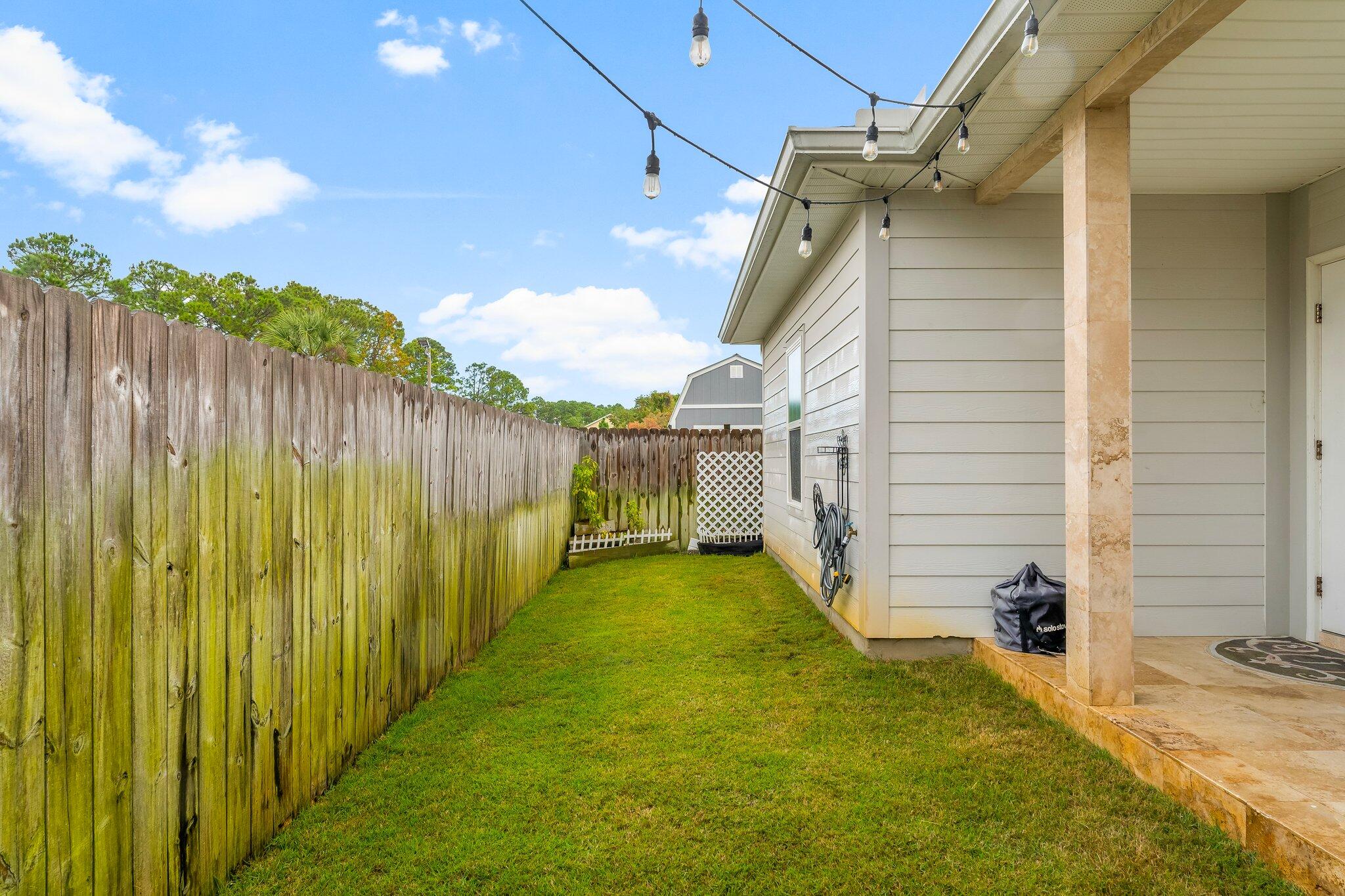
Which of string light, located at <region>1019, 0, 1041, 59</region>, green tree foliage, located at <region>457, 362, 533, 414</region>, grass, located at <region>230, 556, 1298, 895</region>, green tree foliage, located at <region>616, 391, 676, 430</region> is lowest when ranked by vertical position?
grass, located at <region>230, 556, 1298, 895</region>

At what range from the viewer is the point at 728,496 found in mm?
9086

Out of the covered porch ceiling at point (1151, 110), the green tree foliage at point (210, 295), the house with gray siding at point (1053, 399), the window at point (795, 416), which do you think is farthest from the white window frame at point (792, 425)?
the green tree foliage at point (210, 295)

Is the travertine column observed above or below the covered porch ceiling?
below

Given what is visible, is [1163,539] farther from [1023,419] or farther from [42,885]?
[42,885]

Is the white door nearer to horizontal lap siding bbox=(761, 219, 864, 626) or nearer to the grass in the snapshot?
the grass

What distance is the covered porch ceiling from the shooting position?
237cm

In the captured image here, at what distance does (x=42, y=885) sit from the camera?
1196 mm

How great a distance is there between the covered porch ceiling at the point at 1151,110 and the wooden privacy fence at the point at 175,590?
2.61 m

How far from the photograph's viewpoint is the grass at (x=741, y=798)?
1.85m

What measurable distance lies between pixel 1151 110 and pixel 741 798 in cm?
320

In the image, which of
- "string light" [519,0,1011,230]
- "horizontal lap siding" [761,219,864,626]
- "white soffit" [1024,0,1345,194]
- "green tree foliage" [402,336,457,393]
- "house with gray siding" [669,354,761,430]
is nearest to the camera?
"white soffit" [1024,0,1345,194]

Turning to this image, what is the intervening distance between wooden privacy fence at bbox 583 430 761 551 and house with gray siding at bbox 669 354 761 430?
14.4 metres

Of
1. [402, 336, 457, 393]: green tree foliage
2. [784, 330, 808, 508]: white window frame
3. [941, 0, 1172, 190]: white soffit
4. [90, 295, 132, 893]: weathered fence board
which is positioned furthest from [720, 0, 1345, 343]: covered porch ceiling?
[402, 336, 457, 393]: green tree foliage

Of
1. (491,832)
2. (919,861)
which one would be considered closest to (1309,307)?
(919,861)
